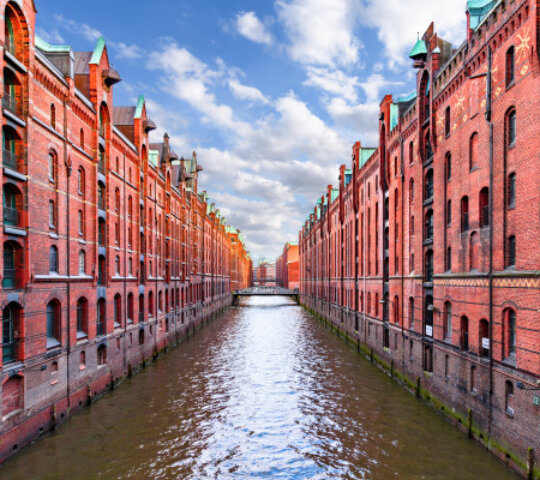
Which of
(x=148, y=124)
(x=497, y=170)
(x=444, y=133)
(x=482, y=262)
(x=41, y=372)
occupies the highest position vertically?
(x=148, y=124)

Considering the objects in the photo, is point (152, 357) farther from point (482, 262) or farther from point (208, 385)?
point (482, 262)

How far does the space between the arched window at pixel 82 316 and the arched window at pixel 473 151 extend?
1882cm

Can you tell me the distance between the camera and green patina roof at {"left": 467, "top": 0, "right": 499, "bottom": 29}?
695 inches

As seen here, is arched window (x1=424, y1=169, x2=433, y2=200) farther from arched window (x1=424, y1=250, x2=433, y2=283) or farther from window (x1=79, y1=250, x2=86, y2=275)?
window (x1=79, y1=250, x2=86, y2=275)

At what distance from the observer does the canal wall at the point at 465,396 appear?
12.8 m

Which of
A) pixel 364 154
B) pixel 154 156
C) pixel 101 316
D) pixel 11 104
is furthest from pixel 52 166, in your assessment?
pixel 364 154

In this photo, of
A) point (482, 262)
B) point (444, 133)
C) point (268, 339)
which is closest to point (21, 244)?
point (482, 262)

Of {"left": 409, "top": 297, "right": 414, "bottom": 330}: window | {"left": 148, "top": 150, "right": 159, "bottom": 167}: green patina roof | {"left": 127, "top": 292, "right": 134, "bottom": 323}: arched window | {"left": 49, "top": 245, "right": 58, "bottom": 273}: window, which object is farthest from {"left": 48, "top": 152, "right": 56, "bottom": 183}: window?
{"left": 409, "top": 297, "right": 414, "bottom": 330}: window

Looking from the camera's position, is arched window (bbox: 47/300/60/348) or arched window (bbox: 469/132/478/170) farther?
arched window (bbox: 47/300/60/348)

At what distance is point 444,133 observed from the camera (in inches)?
803

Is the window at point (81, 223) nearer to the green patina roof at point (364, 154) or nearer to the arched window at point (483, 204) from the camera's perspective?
the arched window at point (483, 204)

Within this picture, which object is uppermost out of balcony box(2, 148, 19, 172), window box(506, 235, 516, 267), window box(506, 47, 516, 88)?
window box(506, 47, 516, 88)

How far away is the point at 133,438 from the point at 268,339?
2645cm

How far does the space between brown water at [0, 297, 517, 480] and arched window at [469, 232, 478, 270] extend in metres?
6.60
